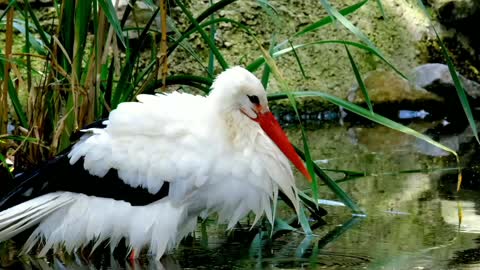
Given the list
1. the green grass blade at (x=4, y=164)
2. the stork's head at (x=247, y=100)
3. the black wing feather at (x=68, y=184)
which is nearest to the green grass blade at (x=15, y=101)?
the green grass blade at (x=4, y=164)

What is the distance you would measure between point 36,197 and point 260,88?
3.95 feet

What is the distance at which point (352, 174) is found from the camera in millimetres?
5570

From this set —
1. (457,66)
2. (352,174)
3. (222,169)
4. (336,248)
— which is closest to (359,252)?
(336,248)

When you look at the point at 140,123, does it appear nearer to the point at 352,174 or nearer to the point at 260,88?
the point at 260,88

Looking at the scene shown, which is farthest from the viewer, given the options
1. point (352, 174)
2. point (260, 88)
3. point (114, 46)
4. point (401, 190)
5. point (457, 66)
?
point (457, 66)

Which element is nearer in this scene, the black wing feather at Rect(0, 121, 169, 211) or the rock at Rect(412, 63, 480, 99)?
the black wing feather at Rect(0, 121, 169, 211)

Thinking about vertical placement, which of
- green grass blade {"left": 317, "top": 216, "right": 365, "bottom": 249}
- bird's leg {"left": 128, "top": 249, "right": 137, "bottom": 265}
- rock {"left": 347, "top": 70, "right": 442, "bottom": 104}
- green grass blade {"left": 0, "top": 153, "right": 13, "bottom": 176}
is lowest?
bird's leg {"left": 128, "top": 249, "right": 137, "bottom": 265}

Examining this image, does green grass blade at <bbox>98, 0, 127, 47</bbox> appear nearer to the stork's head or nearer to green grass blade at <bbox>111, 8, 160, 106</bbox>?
the stork's head

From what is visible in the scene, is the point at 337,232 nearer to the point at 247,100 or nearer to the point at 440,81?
the point at 247,100

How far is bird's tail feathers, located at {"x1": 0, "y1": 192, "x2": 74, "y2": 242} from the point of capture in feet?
15.5

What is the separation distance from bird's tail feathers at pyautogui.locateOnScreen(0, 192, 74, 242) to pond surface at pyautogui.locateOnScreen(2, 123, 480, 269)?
168 mm

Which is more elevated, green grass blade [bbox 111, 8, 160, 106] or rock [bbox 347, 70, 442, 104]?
rock [bbox 347, 70, 442, 104]

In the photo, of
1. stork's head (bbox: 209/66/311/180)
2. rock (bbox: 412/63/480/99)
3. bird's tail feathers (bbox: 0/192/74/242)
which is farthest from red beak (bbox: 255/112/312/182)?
rock (bbox: 412/63/480/99)

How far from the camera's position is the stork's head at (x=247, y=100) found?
4828mm
